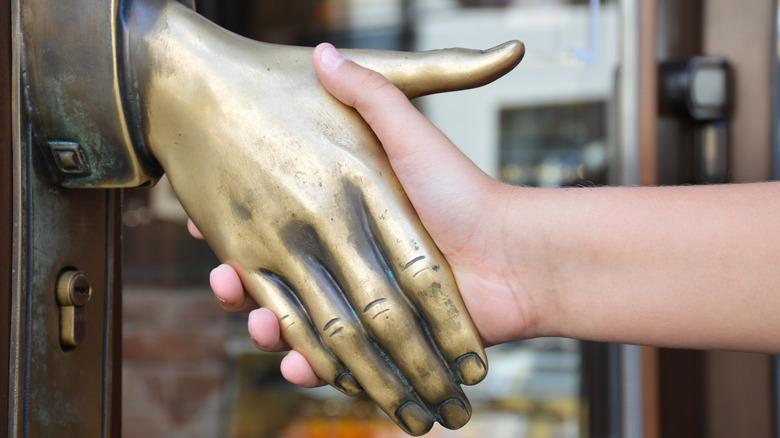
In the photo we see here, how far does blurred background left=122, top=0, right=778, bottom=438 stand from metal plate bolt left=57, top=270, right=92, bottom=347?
2.13 feet

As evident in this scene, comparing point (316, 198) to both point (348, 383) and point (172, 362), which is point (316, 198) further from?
point (172, 362)

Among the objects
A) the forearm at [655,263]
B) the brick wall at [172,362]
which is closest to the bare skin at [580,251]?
the forearm at [655,263]

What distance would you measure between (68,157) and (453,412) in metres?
0.29

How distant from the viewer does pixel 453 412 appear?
0.48 m

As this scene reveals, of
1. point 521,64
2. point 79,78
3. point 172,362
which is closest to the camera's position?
point 79,78

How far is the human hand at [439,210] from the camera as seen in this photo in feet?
1.52

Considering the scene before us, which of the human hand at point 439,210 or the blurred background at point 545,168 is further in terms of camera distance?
the blurred background at point 545,168

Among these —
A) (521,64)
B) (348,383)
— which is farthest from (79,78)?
(521,64)

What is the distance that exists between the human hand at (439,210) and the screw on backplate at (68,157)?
0.11m

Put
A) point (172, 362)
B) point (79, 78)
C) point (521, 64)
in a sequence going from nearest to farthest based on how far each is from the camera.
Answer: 1. point (79, 78)
2. point (521, 64)
3. point (172, 362)

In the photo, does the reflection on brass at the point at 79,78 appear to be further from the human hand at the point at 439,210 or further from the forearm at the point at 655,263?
the forearm at the point at 655,263

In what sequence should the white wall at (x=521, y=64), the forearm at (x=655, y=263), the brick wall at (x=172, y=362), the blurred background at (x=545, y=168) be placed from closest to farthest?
the forearm at (x=655, y=263), the blurred background at (x=545, y=168), the white wall at (x=521, y=64), the brick wall at (x=172, y=362)

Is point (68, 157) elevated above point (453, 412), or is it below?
above

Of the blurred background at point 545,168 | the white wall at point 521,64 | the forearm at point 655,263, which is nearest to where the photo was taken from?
the forearm at point 655,263
